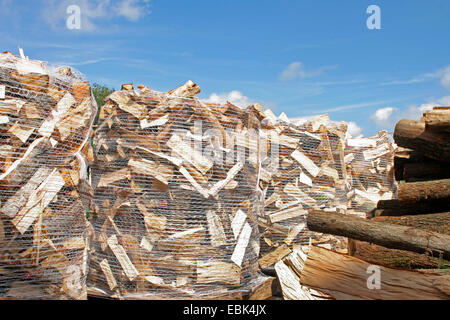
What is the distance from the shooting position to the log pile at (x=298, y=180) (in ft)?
19.8

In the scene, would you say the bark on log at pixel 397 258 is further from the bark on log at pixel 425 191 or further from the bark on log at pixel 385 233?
the bark on log at pixel 425 191

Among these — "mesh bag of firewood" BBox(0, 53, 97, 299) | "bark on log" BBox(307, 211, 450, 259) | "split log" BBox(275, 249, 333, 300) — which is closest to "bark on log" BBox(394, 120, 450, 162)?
"bark on log" BBox(307, 211, 450, 259)

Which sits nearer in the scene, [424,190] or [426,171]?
[424,190]

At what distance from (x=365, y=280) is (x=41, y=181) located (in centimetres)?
303

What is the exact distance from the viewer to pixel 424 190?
119 inches

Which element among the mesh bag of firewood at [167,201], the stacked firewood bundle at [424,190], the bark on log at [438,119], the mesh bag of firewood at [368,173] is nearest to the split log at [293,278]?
the mesh bag of firewood at [167,201]

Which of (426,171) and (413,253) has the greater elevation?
(426,171)

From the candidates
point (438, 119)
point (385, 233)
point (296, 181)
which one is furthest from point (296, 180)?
point (385, 233)

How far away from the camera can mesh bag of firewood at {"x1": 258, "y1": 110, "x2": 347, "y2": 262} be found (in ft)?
19.8

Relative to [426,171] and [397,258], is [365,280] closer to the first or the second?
[397,258]

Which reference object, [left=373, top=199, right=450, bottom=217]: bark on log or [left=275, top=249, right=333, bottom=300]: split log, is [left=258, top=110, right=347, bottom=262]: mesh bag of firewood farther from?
[left=373, top=199, right=450, bottom=217]: bark on log

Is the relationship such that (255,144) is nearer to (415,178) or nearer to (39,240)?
(415,178)
